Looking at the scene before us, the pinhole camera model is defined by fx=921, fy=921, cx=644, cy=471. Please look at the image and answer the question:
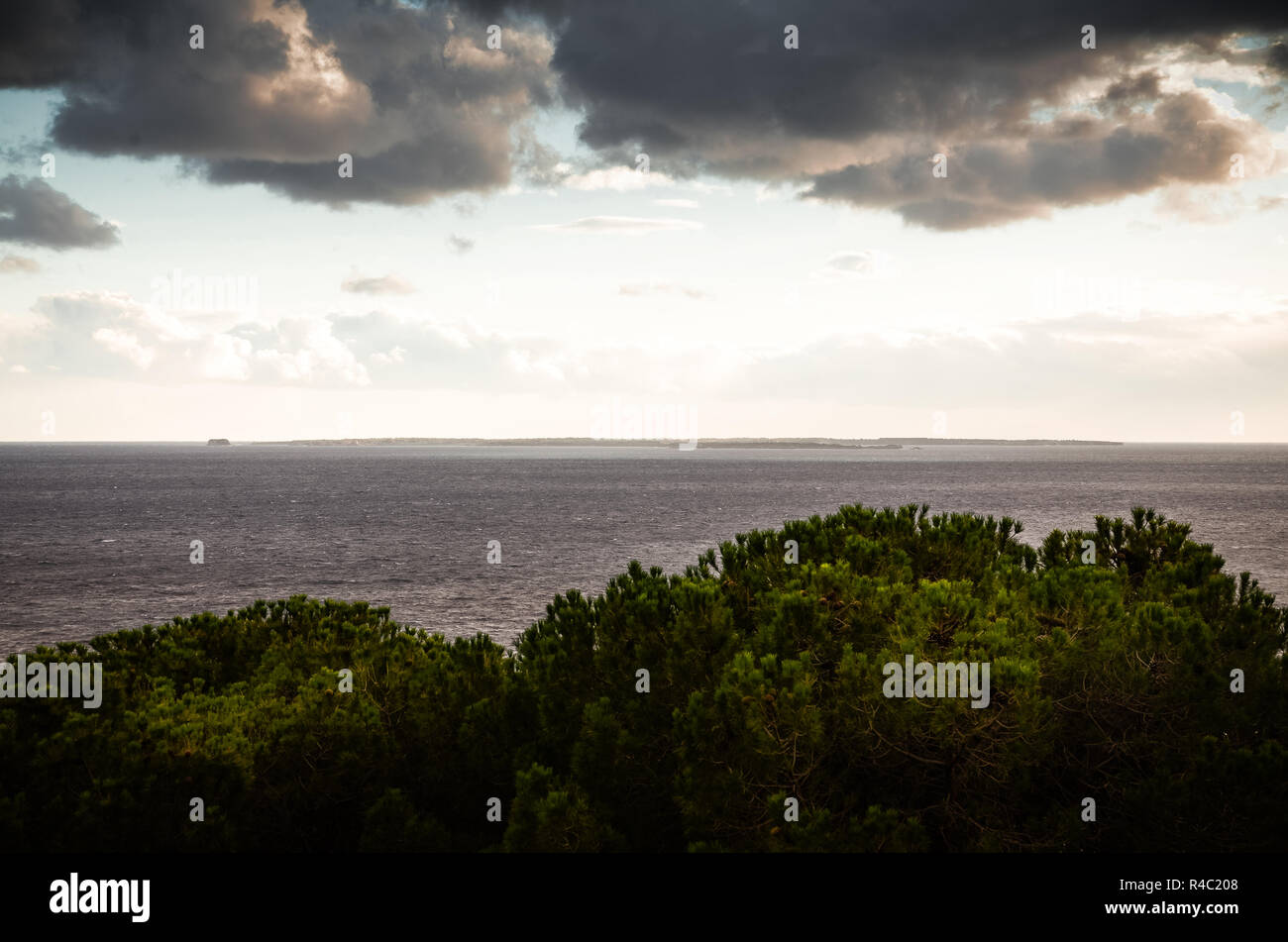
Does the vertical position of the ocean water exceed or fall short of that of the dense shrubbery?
it falls short

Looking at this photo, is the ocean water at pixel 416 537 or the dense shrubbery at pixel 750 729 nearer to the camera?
the dense shrubbery at pixel 750 729

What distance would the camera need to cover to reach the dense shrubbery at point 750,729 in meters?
12.4

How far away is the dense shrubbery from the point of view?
40.6ft

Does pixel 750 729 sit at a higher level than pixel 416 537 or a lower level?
higher

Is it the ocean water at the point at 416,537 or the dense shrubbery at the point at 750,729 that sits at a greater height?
the dense shrubbery at the point at 750,729

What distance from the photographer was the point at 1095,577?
15.3 m

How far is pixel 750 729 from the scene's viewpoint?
1227cm

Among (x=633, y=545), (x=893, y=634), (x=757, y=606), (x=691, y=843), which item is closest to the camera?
(x=691, y=843)

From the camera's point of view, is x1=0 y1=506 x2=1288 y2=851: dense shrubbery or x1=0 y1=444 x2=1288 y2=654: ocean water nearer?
x1=0 y1=506 x2=1288 y2=851: dense shrubbery

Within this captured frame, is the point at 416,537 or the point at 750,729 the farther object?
the point at 416,537

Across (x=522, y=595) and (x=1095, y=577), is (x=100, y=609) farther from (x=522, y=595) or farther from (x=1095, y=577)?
(x=1095, y=577)
